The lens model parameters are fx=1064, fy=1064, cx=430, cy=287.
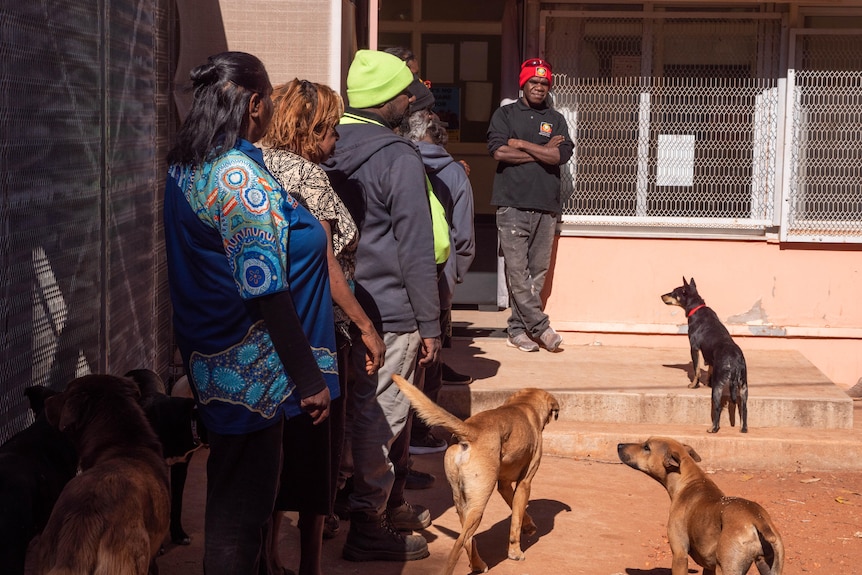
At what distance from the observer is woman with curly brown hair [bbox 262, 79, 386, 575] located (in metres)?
4.12

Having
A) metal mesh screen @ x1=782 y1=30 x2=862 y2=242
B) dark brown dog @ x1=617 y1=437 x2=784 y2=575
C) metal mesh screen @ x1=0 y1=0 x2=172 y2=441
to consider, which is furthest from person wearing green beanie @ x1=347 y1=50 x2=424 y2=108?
metal mesh screen @ x1=782 y1=30 x2=862 y2=242

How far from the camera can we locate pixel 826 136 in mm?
9461

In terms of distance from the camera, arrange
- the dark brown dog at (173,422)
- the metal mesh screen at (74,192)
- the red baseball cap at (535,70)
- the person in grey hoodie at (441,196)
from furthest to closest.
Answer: the red baseball cap at (535,70) → the person in grey hoodie at (441,196) → the dark brown dog at (173,422) → the metal mesh screen at (74,192)

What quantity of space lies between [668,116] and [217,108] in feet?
22.5

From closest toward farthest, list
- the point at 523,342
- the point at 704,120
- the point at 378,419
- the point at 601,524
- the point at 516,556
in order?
the point at 378,419 < the point at 516,556 < the point at 601,524 < the point at 523,342 < the point at 704,120

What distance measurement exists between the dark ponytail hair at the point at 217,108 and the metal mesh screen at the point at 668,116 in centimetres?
642

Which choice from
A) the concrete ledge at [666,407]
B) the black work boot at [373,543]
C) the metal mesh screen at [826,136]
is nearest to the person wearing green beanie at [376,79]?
the black work boot at [373,543]

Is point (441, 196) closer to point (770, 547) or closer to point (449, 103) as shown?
point (770, 547)

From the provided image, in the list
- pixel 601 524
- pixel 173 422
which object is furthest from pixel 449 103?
pixel 173 422

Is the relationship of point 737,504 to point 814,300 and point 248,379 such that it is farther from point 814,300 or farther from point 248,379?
point 814,300

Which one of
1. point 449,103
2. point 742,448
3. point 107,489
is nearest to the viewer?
point 107,489

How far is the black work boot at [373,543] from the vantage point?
504cm

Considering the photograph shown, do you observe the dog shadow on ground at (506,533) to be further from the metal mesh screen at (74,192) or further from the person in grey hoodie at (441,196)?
the metal mesh screen at (74,192)

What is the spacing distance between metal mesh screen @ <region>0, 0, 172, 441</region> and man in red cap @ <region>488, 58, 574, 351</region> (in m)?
3.43
